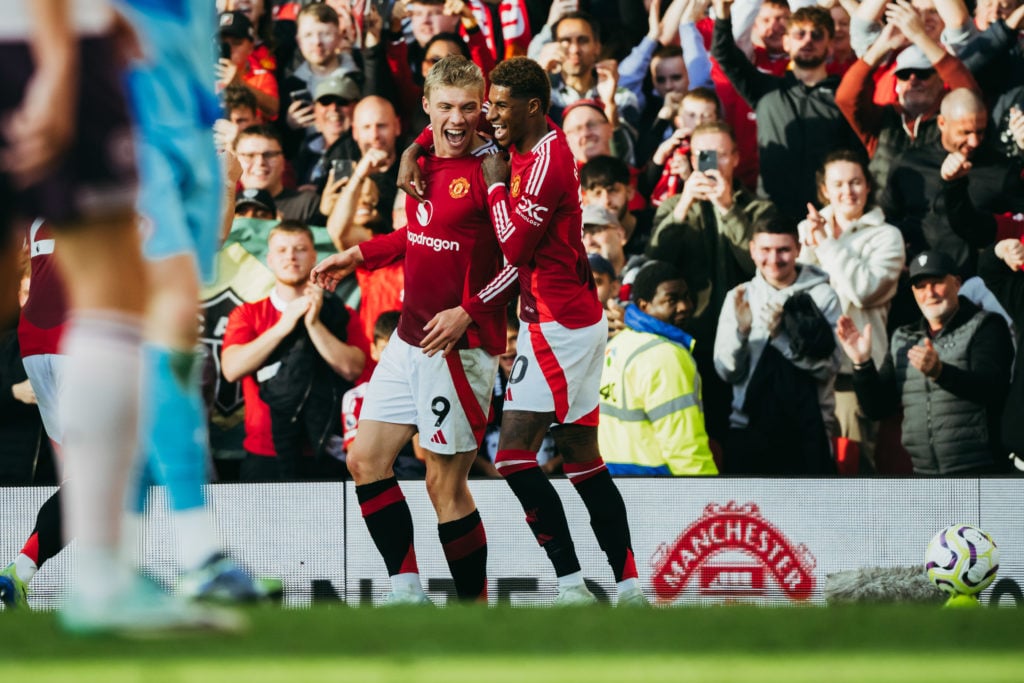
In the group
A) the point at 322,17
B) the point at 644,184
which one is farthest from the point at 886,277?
the point at 322,17

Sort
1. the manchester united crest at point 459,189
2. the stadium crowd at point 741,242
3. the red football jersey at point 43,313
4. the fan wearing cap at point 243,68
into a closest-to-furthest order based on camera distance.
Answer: the manchester united crest at point 459,189 < the red football jersey at point 43,313 < the stadium crowd at point 741,242 < the fan wearing cap at point 243,68

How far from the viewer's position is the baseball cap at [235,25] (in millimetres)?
10898

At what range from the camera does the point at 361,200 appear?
9664mm

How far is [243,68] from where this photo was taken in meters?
11.0

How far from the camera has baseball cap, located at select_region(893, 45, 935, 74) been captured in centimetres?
948

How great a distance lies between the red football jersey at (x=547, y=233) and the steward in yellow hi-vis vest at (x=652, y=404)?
4.69 ft

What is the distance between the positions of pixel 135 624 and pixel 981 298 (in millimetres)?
6537

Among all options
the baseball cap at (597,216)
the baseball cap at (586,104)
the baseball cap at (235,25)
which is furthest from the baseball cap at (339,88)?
the baseball cap at (597,216)

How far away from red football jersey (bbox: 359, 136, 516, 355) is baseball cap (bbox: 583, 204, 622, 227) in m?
2.17

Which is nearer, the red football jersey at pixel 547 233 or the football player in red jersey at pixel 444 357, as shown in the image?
the red football jersey at pixel 547 233

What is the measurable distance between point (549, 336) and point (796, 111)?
11.9ft

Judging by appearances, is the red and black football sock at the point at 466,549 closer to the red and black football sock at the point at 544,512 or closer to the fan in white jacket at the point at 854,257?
the red and black football sock at the point at 544,512

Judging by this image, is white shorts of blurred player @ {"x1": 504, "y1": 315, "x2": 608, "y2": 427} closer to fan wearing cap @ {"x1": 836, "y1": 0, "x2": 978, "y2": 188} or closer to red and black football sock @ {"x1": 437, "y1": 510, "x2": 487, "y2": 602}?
red and black football sock @ {"x1": 437, "y1": 510, "x2": 487, "y2": 602}

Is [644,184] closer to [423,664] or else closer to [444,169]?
[444,169]
